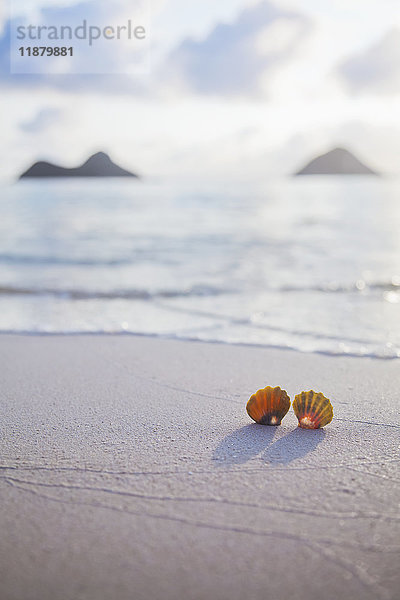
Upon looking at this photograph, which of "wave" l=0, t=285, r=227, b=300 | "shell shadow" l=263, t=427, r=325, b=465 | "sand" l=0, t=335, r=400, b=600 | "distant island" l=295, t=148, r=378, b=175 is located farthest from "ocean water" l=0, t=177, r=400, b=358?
"distant island" l=295, t=148, r=378, b=175

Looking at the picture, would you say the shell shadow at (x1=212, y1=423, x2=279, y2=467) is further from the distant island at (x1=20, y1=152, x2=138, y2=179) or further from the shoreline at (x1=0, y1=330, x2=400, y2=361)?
the distant island at (x1=20, y1=152, x2=138, y2=179)

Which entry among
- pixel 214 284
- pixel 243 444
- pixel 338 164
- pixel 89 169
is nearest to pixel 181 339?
pixel 243 444

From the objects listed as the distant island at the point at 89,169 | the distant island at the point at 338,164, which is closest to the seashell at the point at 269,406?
the distant island at the point at 89,169

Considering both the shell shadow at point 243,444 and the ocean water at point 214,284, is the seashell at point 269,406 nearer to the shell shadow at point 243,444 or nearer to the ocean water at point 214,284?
the shell shadow at point 243,444

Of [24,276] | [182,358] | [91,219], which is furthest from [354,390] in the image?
[91,219]

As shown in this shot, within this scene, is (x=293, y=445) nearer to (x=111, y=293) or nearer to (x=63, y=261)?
(x=111, y=293)

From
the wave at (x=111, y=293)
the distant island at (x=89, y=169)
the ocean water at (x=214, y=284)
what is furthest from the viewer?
the distant island at (x=89, y=169)
